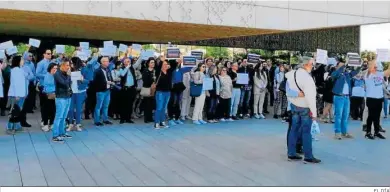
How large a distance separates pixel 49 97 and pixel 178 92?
12.2 feet

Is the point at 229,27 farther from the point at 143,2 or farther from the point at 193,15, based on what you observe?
the point at 143,2

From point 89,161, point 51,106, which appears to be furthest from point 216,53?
point 89,161

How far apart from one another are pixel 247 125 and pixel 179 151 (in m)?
4.29

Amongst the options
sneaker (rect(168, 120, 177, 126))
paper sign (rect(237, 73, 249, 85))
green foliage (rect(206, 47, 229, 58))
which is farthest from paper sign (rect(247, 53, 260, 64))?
green foliage (rect(206, 47, 229, 58))

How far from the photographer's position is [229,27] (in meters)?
16.8

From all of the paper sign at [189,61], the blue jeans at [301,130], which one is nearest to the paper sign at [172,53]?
the paper sign at [189,61]

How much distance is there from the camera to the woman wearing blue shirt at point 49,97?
9656mm

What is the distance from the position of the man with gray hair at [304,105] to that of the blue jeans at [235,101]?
5.48m

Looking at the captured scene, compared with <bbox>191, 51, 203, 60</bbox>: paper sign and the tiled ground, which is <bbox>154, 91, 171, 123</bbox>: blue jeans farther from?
<bbox>191, 51, 203, 60</bbox>: paper sign

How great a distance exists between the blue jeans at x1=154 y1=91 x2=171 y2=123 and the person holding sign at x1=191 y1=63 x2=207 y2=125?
111 cm

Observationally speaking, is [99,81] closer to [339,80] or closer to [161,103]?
[161,103]

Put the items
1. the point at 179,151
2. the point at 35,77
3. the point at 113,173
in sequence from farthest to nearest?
the point at 35,77 < the point at 179,151 < the point at 113,173

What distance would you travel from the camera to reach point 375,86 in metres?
9.87

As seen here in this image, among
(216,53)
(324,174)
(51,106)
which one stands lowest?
(324,174)
